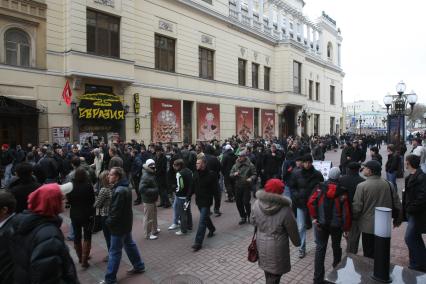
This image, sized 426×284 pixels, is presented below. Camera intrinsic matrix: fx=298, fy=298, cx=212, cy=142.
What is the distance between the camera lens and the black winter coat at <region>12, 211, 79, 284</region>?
238cm

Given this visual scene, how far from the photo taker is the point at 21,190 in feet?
14.8

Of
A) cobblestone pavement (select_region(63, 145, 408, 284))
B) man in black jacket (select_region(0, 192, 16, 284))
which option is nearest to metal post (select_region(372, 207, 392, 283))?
cobblestone pavement (select_region(63, 145, 408, 284))

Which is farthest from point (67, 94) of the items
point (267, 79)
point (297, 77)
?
point (297, 77)

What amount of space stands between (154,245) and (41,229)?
408 cm

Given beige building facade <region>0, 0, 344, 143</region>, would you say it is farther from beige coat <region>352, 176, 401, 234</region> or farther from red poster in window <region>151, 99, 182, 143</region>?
beige coat <region>352, 176, 401, 234</region>

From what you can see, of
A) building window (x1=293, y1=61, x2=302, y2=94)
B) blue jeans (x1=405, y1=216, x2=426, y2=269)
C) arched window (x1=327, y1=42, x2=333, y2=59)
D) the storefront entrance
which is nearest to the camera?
blue jeans (x1=405, y1=216, x2=426, y2=269)

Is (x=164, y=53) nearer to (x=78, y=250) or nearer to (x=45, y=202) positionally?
(x=78, y=250)

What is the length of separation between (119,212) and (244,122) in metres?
22.2

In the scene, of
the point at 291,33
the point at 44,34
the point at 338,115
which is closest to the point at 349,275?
the point at 44,34

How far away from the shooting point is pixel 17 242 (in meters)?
2.54

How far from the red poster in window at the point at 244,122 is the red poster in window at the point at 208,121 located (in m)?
2.62

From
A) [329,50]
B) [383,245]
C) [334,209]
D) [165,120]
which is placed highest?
[329,50]

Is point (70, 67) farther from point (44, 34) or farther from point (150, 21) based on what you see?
point (150, 21)

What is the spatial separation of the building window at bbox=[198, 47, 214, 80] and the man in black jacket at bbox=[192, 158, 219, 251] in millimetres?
16955
